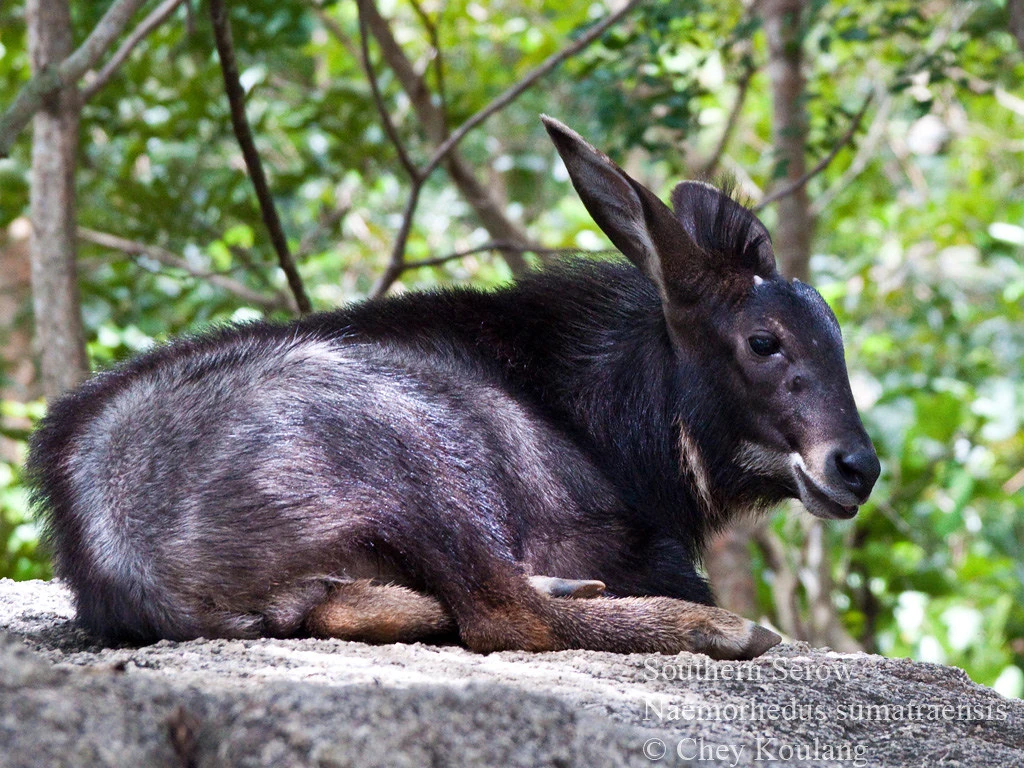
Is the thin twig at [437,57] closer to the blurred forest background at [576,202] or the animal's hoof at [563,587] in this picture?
the blurred forest background at [576,202]

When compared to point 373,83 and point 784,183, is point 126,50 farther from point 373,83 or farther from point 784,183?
point 784,183

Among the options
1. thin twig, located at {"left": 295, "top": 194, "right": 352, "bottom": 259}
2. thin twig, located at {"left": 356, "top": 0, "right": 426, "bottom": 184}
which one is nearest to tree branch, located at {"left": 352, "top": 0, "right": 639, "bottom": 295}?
thin twig, located at {"left": 356, "top": 0, "right": 426, "bottom": 184}

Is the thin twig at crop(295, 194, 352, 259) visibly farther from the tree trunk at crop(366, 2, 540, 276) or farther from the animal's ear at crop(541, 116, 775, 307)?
the animal's ear at crop(541, 116, 775, 307)

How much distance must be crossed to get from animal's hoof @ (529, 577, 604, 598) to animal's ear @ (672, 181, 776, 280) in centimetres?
124

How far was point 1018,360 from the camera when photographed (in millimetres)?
8922

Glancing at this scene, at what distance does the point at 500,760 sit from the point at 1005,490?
8.44 m

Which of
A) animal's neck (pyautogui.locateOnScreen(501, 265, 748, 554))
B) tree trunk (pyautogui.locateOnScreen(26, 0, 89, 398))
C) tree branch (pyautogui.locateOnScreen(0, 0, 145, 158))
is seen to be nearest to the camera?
animal's neck (pyautogui.locateOnScreen(501, 265, 748, 554))

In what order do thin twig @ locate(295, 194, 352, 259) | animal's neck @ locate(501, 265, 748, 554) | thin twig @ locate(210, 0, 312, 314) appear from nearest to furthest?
animal's neck @ locate(501, 265, 748, 554) → thin twig @ locate(210, 0, 312, 314) → thin twig @ locate(295, 194, 352, 259)

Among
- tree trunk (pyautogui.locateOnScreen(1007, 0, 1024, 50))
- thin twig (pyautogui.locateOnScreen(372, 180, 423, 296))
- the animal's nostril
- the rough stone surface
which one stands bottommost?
the rough stone surface

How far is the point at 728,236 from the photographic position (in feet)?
13.8

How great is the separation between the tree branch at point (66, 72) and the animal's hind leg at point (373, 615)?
218cm

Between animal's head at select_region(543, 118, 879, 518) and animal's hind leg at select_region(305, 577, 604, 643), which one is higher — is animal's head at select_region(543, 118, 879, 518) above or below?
above

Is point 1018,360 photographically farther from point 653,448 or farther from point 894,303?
point 653,448

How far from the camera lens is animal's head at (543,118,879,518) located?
12.5 ft
